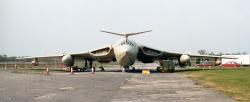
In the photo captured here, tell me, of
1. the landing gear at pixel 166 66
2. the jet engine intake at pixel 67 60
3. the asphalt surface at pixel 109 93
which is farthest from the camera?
the jet engine intake at pixel 67 60

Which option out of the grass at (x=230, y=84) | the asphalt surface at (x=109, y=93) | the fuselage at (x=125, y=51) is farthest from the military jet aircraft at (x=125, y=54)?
the asphalt surface at (x=109, y=93)

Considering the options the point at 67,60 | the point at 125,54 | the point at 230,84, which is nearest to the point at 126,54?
the point at 125,54

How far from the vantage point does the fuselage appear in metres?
42.5

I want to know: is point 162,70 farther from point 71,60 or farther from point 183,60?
point 71,60

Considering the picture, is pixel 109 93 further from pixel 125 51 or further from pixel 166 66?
pixel 166 66

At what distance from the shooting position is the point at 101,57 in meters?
47.3

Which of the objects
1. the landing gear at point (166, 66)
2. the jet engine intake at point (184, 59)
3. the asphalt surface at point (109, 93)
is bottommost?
the asphalt surface at point (109, 93)

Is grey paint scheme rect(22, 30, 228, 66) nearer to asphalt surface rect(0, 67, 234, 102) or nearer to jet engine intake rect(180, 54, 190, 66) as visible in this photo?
jet engine intake rect(180, 54, 190, 66)

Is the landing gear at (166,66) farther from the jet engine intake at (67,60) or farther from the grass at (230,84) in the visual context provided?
the grass at (230,84)

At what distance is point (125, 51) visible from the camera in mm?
42188

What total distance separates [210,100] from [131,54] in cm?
2791

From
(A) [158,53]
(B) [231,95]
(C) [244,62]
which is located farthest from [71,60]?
(C) [244,62]

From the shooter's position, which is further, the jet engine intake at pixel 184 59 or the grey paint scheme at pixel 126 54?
the jet engine intake at pixel 184 59

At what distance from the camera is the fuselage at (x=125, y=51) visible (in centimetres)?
4247
